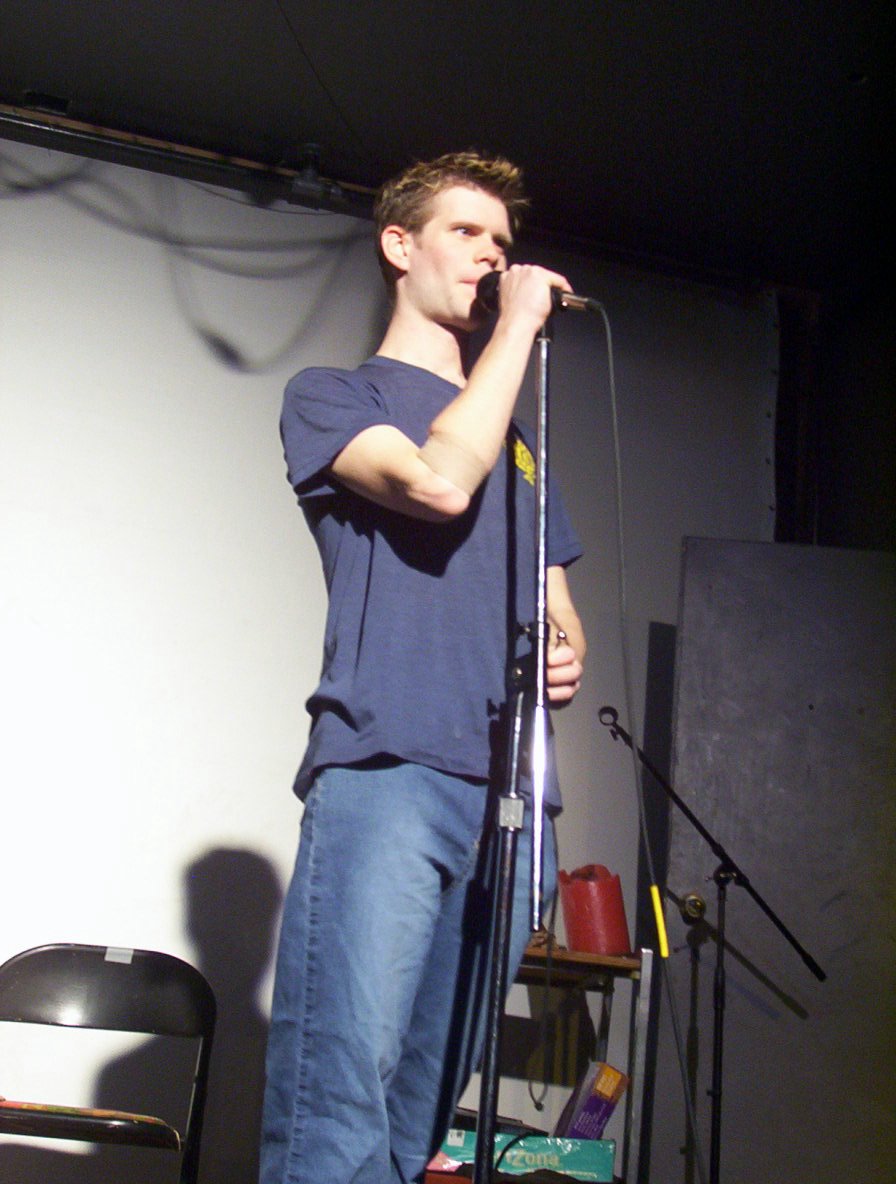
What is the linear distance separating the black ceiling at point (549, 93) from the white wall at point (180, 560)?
22cm

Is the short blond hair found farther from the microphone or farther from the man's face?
the microphone

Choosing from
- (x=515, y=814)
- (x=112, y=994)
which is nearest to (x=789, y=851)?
(x=112, y=994)

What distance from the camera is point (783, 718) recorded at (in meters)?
2.94

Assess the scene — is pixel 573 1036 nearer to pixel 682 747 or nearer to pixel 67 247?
pixel 682 747

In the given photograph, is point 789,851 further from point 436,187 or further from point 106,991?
point 436,187

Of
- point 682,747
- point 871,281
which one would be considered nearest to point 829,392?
point 871,281

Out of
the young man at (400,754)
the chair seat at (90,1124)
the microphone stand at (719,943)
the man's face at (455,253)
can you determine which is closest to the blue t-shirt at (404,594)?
the young man at (400,754)

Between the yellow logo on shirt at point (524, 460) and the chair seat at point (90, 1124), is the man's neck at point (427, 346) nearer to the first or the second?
the yellow logo on shirt at point (524, 460)

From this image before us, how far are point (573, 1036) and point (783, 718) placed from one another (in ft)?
3.20

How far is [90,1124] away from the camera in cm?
198

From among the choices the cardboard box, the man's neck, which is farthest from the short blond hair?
the cardboard box

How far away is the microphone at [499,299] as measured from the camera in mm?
1311

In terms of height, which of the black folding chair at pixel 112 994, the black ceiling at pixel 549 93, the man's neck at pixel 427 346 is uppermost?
the black ceiling at pixel 549 93

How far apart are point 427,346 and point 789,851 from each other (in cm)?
186
